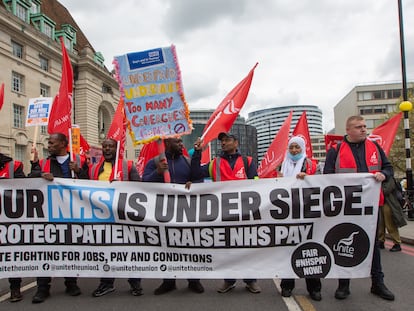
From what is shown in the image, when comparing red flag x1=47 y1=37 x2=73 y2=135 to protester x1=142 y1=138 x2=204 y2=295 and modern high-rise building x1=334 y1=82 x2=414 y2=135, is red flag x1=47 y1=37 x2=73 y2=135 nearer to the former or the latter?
protester x1=142 y1=138 x2=204 y2=295

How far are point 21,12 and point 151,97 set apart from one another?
34.6 m

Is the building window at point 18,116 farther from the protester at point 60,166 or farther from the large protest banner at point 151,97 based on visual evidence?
the large protest banner at point 151,97

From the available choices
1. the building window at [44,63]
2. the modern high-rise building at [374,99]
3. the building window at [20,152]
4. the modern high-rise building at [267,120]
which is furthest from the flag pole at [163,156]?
the modern high-rise building at [267,120]

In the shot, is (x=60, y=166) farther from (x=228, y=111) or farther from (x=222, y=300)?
(x=222, y=300)

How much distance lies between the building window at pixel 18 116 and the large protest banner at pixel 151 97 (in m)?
29.0

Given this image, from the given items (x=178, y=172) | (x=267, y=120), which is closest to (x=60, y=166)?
(x=178, y=172)

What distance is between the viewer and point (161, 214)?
427 cm

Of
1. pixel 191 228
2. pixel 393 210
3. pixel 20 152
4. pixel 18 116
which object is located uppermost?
pixel 18 116

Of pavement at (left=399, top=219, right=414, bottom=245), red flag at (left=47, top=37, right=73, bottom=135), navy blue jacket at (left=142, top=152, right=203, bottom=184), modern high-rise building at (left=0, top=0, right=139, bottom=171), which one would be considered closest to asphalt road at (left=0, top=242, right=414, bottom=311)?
navy blue jacket at (left=142, top=152, right=203, bottom=184)

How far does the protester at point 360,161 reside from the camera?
4.10m

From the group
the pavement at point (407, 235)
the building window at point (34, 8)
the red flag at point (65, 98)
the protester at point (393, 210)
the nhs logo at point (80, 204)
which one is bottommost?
the pavement at point (407, 235)

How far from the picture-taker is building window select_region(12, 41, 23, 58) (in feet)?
100

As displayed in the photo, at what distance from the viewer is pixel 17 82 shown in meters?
30.4

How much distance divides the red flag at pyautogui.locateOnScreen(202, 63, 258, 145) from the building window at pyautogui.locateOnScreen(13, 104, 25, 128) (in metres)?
28.8
